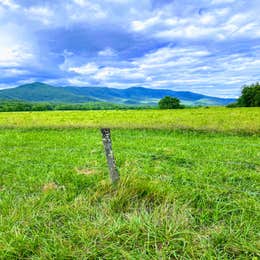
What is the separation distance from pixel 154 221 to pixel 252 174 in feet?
11.4

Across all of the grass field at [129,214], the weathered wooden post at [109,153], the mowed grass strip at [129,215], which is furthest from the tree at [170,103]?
the weathered wooden post at [109,153]

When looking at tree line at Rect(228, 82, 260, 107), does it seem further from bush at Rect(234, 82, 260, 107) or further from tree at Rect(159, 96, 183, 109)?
tree at Rect(159, 96, 183, 109)

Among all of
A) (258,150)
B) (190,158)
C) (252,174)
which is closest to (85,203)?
(252,174)

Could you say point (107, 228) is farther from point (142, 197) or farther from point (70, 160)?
point (70, 160)

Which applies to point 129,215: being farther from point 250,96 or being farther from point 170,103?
point 170,103

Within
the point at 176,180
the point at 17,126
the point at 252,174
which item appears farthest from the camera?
the point at 17,126

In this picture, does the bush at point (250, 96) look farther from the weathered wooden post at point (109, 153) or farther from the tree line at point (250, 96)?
the weathered wooden post at point (109, 153)

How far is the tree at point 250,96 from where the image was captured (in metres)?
51.2

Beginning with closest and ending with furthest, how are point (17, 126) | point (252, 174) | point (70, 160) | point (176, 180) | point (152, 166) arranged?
point (176, 180)
point (252, 174)
point (152, 166)
point (70, 160)
point (17, 126)

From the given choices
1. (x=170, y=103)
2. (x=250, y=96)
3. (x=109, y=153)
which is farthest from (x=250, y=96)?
(x=109, y=153)

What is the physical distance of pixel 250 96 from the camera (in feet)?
178

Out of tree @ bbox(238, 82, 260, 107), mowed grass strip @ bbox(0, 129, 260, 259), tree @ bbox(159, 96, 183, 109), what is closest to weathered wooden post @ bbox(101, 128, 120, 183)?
mowed grass strip @ bbox(0, 129, 260, 259)

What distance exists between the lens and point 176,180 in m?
4.88

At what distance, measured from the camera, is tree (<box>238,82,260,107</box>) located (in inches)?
2015
